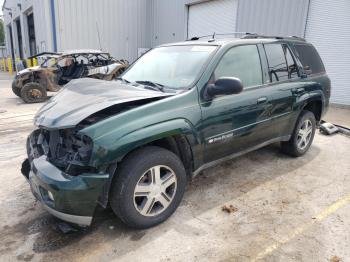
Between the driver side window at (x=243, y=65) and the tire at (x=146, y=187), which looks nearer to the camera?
the tire at (x=146, y=187)

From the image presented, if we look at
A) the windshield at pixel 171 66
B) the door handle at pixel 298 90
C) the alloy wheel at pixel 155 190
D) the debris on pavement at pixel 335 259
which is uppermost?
the windshield at pixel 171 66

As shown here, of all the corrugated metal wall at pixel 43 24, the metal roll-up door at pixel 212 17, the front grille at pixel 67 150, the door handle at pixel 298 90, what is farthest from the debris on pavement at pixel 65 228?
the corrugated metal wall at pixel 43 24

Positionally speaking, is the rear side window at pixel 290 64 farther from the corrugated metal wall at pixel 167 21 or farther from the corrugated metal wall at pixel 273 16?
the corrugated metal wall at pixel 167 21

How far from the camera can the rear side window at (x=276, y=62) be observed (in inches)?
154

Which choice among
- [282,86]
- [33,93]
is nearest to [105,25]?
[33,93]

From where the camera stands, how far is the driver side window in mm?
3352

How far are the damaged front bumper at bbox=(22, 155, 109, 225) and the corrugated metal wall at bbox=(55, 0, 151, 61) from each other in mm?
15380

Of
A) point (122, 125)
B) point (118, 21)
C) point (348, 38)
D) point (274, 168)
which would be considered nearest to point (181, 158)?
point (122, 125)

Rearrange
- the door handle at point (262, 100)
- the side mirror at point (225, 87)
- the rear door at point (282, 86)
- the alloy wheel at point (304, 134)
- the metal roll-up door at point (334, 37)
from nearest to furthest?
the side mirror at point (225, 87)
the door handle at point (262, 100)
the rear door at point (282, 86)
the alloy wheel at point (304, 134)
the metal roll-up door at point (334, 37)

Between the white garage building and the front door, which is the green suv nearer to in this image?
the front door

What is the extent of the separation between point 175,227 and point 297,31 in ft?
31.7

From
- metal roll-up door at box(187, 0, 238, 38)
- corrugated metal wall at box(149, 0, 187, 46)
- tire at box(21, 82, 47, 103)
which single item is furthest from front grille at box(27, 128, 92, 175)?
corrugated metal wall at box(149, 0, 187, 46)

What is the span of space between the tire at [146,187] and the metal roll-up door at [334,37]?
28.8 ft

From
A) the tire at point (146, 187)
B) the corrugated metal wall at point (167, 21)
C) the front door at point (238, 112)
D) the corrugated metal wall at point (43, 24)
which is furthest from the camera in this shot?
the corrugated metal wall at point (43, 24)
